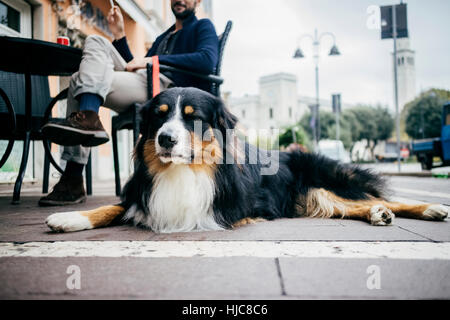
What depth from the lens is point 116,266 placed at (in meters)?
1.36

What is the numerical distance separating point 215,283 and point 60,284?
0.55 m

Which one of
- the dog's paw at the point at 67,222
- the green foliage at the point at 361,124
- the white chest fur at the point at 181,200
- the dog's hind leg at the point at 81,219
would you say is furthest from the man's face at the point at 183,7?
the green foliage at the point at 361,124

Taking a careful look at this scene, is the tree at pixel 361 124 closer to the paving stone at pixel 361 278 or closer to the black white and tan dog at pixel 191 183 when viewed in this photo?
the black white and tan dog at pixel 191 183

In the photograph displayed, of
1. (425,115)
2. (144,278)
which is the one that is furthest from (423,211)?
(425,115)

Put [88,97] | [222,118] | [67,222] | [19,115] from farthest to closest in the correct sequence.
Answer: [19,115] → [88,97] → [222,118] → [67,222]

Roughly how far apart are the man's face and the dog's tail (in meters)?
1.96

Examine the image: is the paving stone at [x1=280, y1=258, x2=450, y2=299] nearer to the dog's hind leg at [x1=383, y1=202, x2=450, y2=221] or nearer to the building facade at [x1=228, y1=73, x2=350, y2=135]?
the dog's hind leg at [x1=383, y1=202, x2=450, y2=221]

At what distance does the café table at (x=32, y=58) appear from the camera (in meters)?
2.97

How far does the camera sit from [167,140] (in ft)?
7.30

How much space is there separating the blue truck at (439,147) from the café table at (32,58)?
11322 mm

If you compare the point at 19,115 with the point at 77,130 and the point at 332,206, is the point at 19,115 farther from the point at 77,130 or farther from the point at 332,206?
the point at 332,206

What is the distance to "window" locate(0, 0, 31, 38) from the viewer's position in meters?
5.84

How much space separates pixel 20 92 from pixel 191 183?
9.99ft
